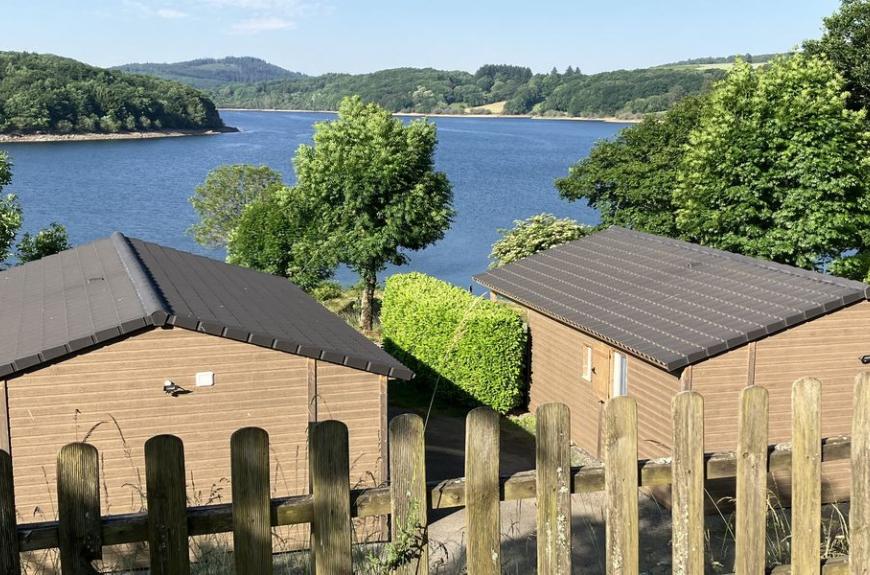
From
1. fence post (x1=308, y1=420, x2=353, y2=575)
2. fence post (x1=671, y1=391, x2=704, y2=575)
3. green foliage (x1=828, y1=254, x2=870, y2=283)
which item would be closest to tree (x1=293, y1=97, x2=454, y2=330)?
green foliage (x1=828, y1=254, x2=870, y2=283)

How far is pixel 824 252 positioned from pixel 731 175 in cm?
359

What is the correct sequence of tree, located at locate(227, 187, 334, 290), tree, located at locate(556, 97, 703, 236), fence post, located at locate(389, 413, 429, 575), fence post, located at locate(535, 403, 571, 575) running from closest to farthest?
1. fence post, located at locate(389, 413, 429, 575)
2. fence post, located at locate(535, 403, 571, 575)
3. tree, located at locate(227, 187, 334, 290)
4. tree, located at locate(556, 97, 703, 236)

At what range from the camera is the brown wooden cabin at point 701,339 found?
1543cm

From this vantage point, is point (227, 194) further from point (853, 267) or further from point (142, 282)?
point (142, 282)

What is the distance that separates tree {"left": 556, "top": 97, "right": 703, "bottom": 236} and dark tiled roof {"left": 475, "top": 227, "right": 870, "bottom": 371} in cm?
1755

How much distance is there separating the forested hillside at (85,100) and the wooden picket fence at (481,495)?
488 ft

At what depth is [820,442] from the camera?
429 cm

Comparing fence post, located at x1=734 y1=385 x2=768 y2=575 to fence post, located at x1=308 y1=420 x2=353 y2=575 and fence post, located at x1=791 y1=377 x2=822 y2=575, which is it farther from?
fence post, located at x1=308 y1=420 x2=353 y2=575

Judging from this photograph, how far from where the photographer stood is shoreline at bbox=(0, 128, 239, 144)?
142 meters

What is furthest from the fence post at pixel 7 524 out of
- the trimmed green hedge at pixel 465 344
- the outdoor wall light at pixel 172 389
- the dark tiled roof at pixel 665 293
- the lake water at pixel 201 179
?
the lake water at pixel 201 179

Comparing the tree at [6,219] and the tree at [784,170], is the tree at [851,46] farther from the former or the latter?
the tree at [6,219]

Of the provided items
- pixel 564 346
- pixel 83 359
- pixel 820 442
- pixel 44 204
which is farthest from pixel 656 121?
pixel 44 204

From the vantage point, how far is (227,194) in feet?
160

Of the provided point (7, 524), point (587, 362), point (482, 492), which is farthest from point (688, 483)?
point (587, 362)
